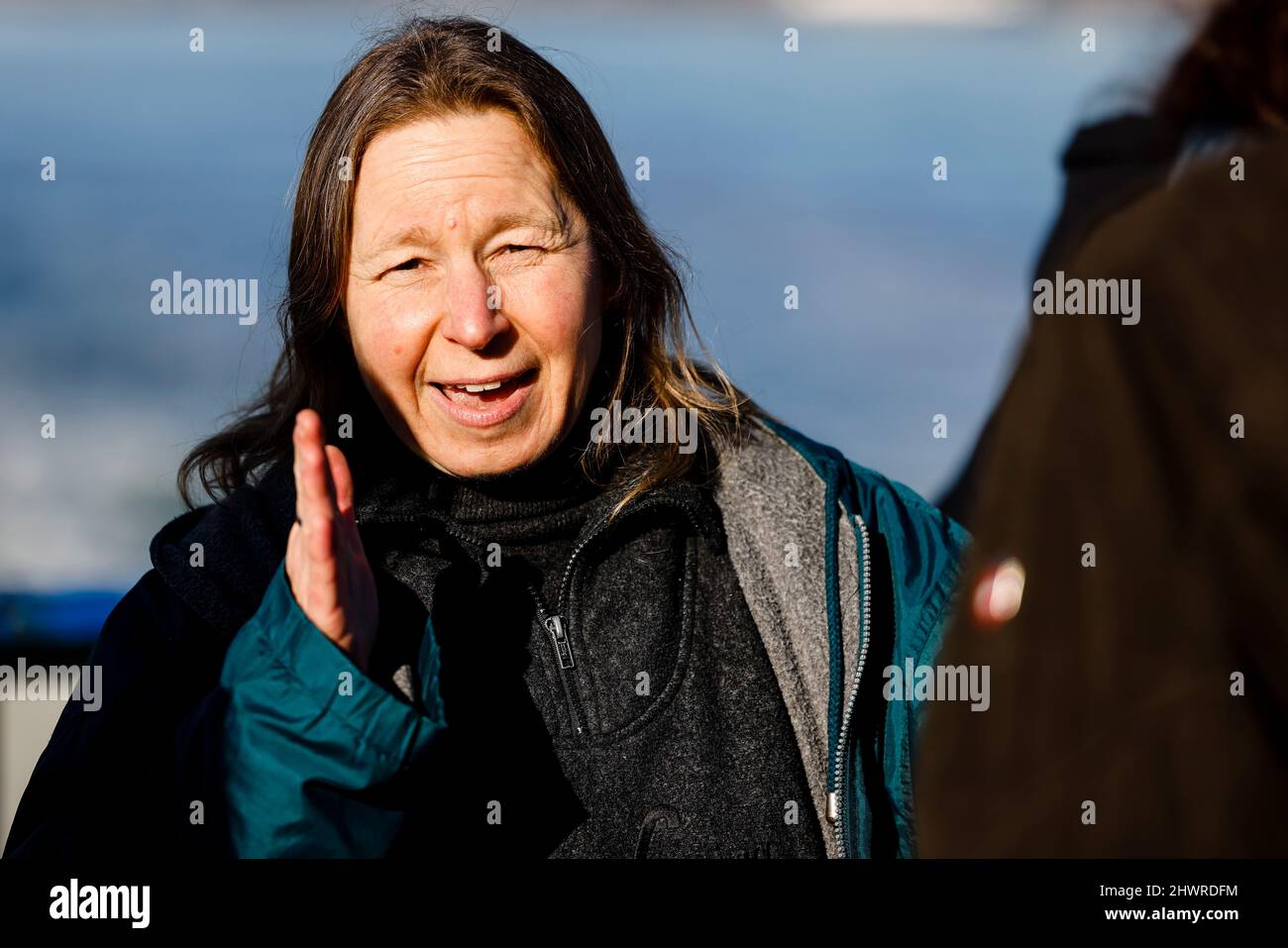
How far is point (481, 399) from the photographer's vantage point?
2205mm

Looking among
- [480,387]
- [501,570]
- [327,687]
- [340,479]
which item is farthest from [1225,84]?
[501,570]

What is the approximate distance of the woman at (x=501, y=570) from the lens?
1.92 meters

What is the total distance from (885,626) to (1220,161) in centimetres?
141

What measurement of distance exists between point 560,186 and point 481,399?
0.40 meters

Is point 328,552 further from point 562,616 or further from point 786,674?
point 786,674

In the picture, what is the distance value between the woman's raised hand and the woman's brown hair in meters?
0.59

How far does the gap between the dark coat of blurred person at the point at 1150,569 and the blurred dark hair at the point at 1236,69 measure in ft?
0.52

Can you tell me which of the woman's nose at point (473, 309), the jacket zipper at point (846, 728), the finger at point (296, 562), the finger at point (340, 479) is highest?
the woman's nose at point (473, 309)

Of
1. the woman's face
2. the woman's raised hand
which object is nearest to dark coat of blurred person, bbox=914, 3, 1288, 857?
the woman's raised hand

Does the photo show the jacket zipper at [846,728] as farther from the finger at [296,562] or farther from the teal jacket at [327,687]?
the finger at [296,562]

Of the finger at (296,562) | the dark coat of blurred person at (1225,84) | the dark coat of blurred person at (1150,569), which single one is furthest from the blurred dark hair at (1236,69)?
the finger at (296,562)
